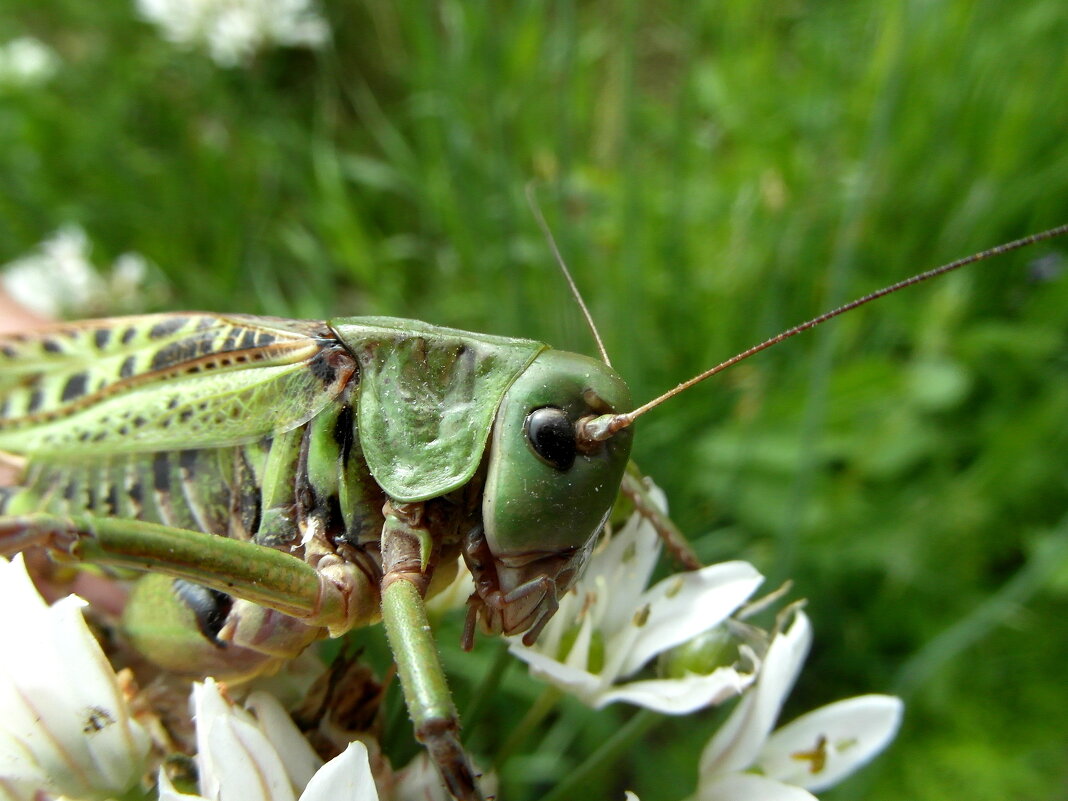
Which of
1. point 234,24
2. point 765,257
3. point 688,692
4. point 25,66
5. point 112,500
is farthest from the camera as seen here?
point 25,66

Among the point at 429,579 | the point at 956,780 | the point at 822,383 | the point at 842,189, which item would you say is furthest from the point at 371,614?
the point at 842,189

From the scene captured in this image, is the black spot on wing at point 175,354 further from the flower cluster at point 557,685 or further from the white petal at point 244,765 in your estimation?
the white petal at point 244,765

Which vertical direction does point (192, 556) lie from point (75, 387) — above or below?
below

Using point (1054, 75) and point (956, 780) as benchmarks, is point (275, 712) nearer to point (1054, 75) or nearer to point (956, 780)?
point (956, 780)

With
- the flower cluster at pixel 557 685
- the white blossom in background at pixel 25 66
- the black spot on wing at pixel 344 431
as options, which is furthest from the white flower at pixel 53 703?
the white blossom in background at pixel 25 66

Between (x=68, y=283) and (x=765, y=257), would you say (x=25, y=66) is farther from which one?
A: (x=765, y=257)

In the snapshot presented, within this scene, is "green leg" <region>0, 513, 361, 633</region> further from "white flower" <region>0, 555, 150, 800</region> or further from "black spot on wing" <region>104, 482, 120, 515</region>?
"black spot on wing" <region>104, 482, 120, 515</region>

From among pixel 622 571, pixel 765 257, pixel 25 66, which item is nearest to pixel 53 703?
pixel 622 571
